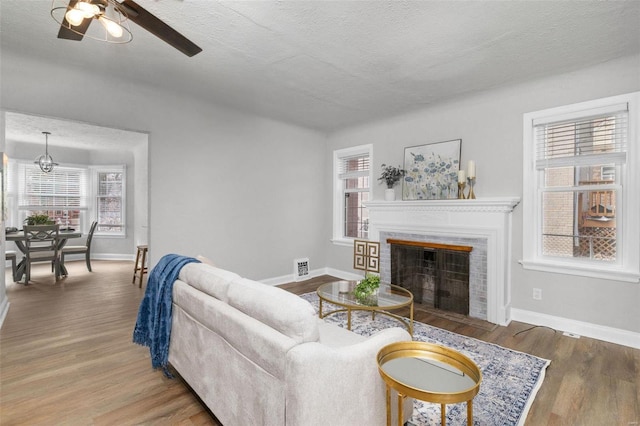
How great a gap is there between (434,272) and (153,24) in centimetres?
375

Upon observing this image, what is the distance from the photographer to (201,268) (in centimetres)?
204

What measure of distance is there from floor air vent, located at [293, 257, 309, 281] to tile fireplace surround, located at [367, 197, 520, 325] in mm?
2019

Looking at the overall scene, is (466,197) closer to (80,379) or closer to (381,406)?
(381,406)

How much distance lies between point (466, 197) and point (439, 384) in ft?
9.94

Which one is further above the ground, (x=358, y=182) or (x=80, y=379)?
(x=358, y=182)

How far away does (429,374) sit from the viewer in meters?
1.31

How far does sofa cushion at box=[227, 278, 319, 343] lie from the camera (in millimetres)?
1312

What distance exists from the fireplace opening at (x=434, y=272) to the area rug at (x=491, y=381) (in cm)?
69

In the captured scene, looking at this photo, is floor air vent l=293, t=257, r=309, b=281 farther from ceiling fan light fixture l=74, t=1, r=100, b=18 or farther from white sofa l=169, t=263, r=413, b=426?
ceiling fan light fixture l=74, t=1, r=100, b=18

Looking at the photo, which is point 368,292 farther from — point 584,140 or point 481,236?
point 584,140

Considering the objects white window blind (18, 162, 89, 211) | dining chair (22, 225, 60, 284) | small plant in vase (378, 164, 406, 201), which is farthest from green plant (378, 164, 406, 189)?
white window blind (18, 162, 89, 211)

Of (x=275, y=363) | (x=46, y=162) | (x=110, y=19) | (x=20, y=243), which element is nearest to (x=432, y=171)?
(x=275, y=363)

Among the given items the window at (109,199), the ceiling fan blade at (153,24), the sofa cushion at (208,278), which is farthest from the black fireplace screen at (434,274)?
the window at (109,199)

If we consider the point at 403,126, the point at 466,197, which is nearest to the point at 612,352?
the point at 466,197
